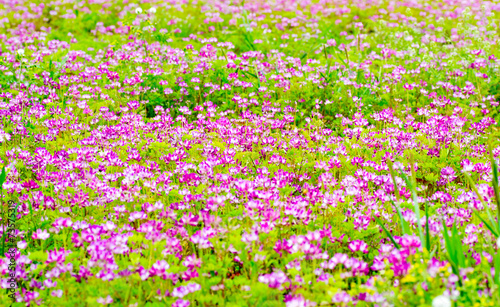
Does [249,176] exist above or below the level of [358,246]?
below

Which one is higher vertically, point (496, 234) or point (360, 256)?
point (496, 234)

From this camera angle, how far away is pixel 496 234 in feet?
10.3

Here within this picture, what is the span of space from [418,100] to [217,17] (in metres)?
6.08

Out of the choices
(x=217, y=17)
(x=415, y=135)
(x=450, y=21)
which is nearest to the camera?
(x=415, y=135)

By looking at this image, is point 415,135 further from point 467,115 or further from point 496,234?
point 496,234

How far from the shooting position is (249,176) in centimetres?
479

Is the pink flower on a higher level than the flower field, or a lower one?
higher

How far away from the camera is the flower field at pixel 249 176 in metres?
3.03

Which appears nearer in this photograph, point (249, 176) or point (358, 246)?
point (358, 246)

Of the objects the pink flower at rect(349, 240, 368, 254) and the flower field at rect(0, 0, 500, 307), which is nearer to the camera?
the flower field at rect(0, 0, 500, 307)

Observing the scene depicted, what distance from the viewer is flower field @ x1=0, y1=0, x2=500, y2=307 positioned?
9.94 ft

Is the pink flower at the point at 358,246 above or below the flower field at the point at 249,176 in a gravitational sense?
above

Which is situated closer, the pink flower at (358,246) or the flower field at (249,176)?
the flower field at (249,176)

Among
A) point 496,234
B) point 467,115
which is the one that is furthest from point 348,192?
point 467,115
